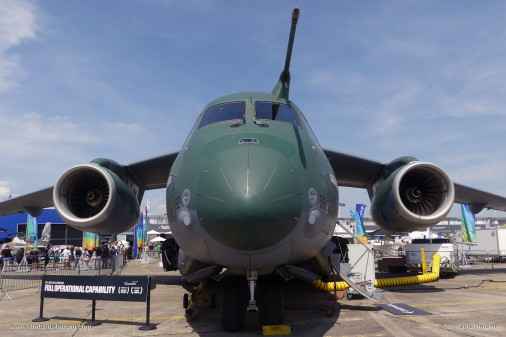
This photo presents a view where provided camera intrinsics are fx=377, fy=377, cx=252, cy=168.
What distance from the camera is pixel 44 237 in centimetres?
3491

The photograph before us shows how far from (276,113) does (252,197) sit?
2.38 meters

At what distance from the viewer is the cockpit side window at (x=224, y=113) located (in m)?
6.12

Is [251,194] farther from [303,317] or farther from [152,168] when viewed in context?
[152,168]

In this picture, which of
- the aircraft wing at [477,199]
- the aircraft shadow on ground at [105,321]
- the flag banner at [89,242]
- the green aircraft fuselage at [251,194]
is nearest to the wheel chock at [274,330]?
the green aircraft fuselage at [251,194]

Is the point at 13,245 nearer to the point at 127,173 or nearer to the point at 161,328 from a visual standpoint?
the point at 127,173

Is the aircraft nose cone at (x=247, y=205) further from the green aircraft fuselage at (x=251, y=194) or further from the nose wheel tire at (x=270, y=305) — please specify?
the nose wheel tire at (x=270, y=305)

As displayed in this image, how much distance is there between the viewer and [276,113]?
20.3 ft

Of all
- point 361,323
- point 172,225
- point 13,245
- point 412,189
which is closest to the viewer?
point 172,225

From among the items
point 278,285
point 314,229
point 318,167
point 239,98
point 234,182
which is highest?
point 239,98

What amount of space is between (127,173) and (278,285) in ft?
20.0

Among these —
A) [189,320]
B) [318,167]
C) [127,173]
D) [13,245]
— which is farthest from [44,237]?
[318,167]

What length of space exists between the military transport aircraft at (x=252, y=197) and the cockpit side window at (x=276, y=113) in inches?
0.8

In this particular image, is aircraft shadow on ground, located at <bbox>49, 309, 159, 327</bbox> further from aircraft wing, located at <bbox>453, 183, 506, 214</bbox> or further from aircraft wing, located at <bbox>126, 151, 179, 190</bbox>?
aircraft wing, located at <bbox>453, 183, 506, 214</bbox>
